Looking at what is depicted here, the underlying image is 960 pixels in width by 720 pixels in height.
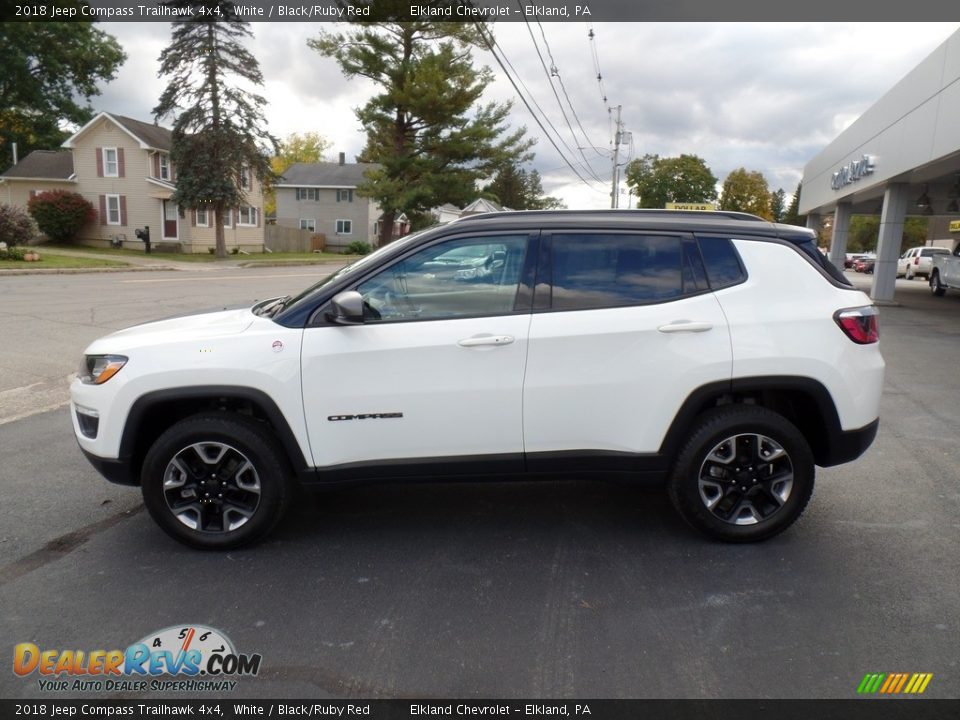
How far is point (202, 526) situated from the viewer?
392 cm

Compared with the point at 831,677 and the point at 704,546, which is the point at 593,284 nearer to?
the point at 704,546

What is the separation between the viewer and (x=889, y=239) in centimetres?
2028

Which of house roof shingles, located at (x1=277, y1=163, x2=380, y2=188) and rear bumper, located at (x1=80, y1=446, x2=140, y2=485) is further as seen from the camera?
house roof shingles, located at (x1=277, y1=163, x2=380, y2=188)

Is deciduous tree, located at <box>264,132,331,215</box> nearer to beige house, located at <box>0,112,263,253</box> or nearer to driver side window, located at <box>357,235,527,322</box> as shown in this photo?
beige house, located at <box>0,112,263,253</box>

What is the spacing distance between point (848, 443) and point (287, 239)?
165 ft

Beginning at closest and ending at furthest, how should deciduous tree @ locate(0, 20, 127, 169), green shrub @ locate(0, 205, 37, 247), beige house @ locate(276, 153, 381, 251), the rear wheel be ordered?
the rear wheel < green shrub @ locate(0, 205, 37, 247) < deciduous tree @ locate(0, 20, 127, 169) < beige house @ locate(276, 153, 381, 251)

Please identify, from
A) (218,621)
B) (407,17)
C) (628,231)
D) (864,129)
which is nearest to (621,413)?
(628,231)

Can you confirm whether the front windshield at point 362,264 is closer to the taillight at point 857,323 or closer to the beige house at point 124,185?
the taillight at point 857,323

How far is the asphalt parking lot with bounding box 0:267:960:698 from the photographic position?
2.88 metres

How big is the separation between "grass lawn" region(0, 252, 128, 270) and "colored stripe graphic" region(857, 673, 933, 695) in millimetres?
25367

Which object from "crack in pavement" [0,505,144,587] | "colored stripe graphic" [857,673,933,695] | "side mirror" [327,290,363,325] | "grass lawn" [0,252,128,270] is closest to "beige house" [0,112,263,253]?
"grass lawn" [0,252,128,270]

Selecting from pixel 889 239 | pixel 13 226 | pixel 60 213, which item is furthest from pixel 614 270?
pixel 60 213

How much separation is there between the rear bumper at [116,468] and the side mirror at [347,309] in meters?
1.41
